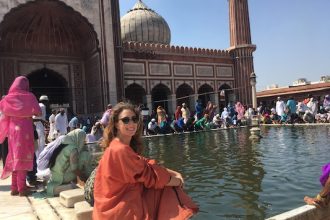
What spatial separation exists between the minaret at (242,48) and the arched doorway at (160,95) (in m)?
4.74

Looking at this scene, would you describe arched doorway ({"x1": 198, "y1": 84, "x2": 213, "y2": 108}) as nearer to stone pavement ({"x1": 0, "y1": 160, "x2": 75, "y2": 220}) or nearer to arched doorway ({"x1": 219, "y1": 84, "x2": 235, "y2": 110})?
arched doorway ({"x1": 219, "y1": 84, "x2": 235, "y2": 110})

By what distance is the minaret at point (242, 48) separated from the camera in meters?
23.2

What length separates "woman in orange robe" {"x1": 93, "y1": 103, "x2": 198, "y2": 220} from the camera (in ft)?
6.81

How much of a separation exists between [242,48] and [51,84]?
38.7 ft

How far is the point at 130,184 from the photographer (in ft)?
7.00

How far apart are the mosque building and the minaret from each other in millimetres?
62

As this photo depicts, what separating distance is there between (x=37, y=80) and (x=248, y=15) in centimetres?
1361

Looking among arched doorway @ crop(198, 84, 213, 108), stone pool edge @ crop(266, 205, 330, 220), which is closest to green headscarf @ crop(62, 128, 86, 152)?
stone pool edge @ crop(266, 205, 330, 220)

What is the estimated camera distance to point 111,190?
2113 mm

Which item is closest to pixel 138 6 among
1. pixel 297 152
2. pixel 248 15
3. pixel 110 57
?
pixel 248 15

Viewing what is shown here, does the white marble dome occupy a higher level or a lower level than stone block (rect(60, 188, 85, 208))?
higher

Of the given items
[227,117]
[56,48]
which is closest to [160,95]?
[56,48]

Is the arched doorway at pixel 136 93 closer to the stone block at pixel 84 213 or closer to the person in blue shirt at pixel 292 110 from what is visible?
the person in blue shirt at pixel 292 110

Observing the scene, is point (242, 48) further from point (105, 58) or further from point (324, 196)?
point (324, 196)
